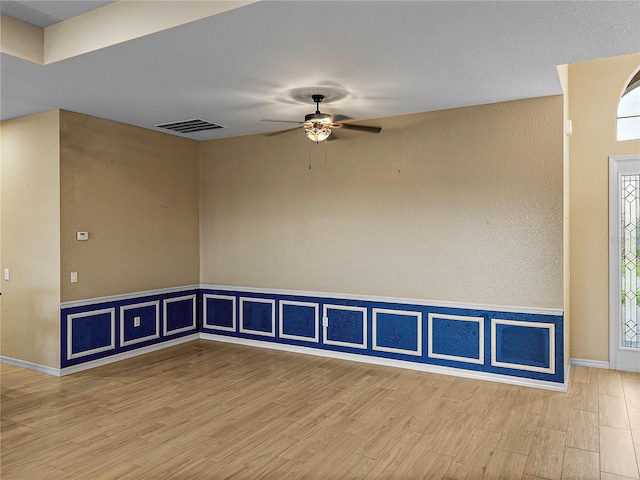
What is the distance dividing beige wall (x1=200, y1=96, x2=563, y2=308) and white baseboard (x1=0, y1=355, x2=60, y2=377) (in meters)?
2.20

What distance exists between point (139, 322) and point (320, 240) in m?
2.37

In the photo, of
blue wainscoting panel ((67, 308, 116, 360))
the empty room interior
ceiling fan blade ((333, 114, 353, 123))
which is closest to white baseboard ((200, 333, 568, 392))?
the empty room interior

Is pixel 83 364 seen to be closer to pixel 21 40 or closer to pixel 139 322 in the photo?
pixel 139 322

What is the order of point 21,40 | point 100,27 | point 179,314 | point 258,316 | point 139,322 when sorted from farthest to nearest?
point 179,314, point 258,316, point 139,322, point 21,40, point 100,27

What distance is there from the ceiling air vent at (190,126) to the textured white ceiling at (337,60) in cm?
33

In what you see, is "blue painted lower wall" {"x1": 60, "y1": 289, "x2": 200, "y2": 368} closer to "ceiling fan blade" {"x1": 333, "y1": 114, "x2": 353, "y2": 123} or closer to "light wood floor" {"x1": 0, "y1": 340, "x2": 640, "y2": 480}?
"light wood floor" {"x1": 0, "y1": 340, "x2": 640, "y2": 480}

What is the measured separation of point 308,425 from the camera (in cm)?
357

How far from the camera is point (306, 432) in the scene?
136 inches

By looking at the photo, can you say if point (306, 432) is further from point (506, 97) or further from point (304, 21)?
point (506, 97)

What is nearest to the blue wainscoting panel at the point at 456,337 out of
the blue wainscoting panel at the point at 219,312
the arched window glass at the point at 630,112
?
the arched window glass at the point at 630,112

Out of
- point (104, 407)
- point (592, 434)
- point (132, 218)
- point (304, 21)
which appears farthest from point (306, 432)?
point (132, 218)

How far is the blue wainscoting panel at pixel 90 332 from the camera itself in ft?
15.9

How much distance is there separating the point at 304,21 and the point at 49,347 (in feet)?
13.6

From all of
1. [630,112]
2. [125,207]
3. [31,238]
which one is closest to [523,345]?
[630,112]
